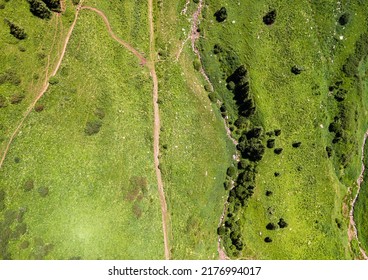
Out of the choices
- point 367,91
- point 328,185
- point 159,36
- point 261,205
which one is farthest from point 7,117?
point 367,91

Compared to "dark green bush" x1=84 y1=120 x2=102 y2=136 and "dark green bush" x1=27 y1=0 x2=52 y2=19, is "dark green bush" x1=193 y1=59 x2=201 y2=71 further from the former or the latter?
"dark green bush" x1=27 y1=0 x2=52 y2=19

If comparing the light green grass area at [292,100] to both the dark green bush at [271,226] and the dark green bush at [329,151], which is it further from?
the dark green bush at [329,151]

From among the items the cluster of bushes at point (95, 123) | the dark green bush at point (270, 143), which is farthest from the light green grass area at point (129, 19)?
the dark green bush at point (270, 143)

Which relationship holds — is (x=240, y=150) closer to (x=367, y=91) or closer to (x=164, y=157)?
(x=164, y=157)

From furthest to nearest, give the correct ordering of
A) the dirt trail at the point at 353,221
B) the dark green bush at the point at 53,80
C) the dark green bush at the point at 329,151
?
the dirt trail at the point at 353,221 < the dark green bush at the point at 329,151 < the dark green bush at the point at 53,80

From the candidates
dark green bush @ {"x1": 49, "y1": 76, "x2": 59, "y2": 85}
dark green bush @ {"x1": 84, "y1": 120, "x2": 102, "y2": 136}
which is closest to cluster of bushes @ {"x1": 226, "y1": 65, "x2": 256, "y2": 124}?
dark green bush @ {"x1": 84, "y1": 120, "x2": 102, "y2": 136}

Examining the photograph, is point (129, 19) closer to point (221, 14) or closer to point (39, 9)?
point (39, 9)
